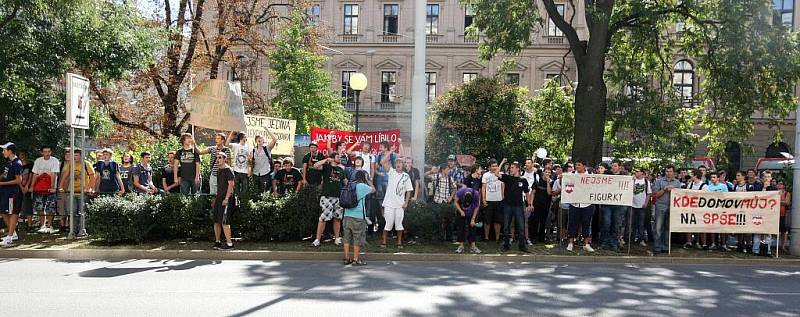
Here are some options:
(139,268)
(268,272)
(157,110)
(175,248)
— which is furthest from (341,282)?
(157,110)

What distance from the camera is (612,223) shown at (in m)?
13.7

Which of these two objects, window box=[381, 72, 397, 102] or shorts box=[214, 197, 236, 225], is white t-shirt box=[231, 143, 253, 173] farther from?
window box=[381, 72, 397, 102]

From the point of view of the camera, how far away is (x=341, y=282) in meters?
9.55

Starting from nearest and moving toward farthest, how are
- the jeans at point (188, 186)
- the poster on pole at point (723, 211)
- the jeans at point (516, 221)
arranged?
the jeans at point (516, 221) → the poster on pole at point (723, 211) → the jeans at point (188, 186)

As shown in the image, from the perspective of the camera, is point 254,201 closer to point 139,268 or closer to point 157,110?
point 139,268

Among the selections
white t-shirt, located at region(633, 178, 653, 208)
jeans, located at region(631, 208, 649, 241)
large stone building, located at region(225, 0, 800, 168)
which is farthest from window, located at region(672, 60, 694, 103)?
white t-shirt, located at region(633, 178, 653, 208)

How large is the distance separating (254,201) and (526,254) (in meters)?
5.46

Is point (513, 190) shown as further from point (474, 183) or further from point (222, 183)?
point (222, 183)

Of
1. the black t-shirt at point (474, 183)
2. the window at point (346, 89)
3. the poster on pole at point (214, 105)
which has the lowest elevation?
the black t-shirt at point (474, 183)

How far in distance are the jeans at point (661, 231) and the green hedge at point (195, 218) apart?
4.53 meters

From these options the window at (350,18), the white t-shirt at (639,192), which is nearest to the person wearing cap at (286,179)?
the white t-shirt at (639,192)

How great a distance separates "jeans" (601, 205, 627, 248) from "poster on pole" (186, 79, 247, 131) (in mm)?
7930

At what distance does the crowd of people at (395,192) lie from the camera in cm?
1279

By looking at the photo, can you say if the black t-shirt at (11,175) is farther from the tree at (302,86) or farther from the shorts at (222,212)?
the tree at (302,86)
